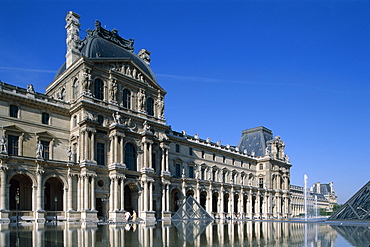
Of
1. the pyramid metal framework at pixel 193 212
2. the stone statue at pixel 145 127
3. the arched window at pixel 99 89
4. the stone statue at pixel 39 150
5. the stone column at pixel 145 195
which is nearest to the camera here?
the stone statue at pixel 39 150

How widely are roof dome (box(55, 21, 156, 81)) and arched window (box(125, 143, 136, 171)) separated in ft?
38.2

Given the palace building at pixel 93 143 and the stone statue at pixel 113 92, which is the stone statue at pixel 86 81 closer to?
the palace building at pixel 93 143

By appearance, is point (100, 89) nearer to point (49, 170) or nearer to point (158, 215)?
point (49, 170)

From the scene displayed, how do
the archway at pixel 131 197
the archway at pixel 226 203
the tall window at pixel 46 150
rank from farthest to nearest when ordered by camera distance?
the archway at pixel 226 203
the archway at pixel 131 197
the tall window at pixel 46 150

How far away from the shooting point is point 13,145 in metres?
39.2

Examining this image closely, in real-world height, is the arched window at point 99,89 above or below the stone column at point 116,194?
above

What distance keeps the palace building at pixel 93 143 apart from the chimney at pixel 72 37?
13 cm

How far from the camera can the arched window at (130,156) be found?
47312 millimetres

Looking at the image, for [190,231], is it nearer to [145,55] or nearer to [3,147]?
[3,147]

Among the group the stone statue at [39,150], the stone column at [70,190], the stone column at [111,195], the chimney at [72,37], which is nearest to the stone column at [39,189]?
the stone statue at [39,150]

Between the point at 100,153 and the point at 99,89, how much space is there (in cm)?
818

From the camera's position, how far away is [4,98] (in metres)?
39.1

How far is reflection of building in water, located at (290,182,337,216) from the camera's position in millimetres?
121169

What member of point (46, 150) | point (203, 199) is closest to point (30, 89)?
point (46, 150)
